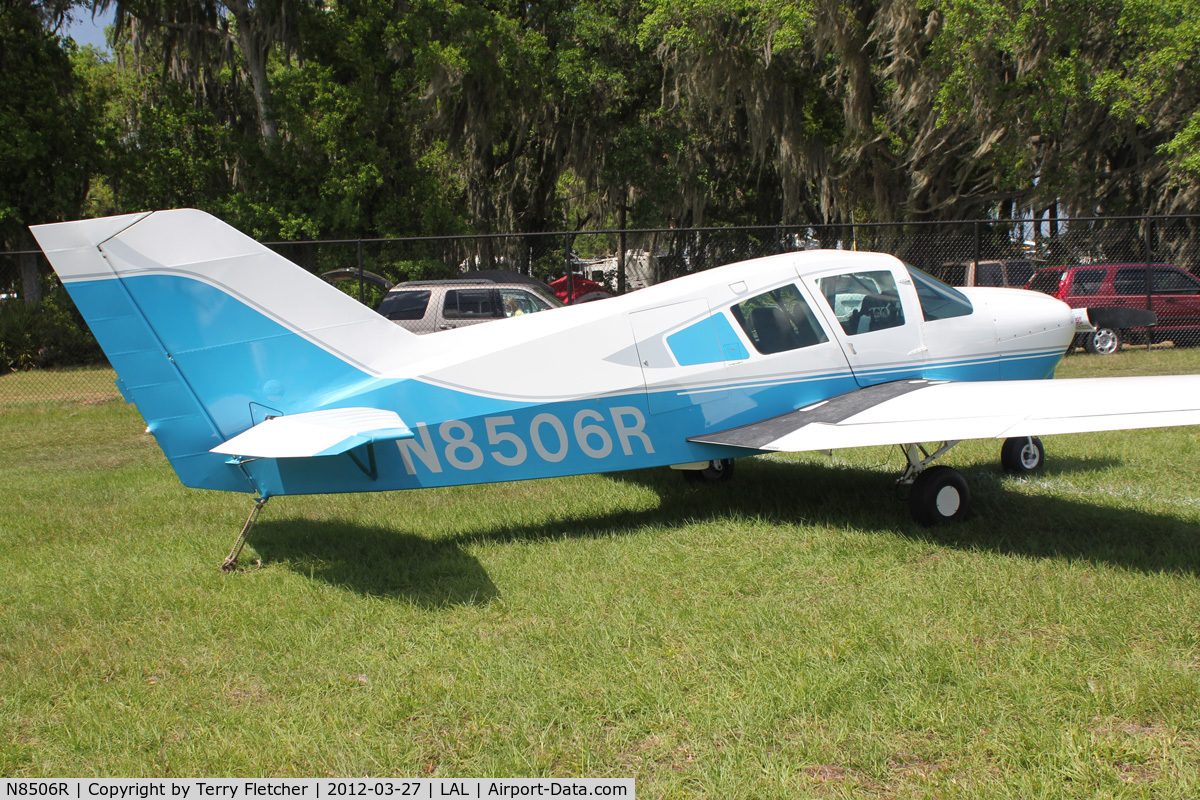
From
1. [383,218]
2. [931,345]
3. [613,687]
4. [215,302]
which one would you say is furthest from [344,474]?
[383,218]

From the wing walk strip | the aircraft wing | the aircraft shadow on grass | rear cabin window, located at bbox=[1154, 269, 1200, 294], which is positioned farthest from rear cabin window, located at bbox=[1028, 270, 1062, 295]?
the wing walk strip

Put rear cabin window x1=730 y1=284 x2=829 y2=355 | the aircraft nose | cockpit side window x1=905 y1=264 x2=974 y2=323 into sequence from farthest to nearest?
the aircraft nose → cockpit side window x1=905 y1=264 x2=974 y2=323 → rear cabin window x1=730 y1=284 x2=829 y2=355

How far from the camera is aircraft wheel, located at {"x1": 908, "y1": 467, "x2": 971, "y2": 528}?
6.27 metres

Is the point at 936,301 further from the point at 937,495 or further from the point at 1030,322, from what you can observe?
the point at 937,495

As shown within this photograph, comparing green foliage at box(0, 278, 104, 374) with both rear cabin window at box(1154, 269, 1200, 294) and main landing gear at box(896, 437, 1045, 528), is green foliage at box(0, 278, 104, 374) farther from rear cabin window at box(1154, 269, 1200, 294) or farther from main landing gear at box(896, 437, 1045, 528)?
rear cabin window at box(1154, 269, 1200, 294)

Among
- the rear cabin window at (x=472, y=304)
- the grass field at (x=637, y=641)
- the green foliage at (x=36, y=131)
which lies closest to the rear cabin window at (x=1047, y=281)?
the rear cabin window at (x=472, y=304)

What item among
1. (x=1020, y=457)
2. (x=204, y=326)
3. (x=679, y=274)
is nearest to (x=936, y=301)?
(x=1020, y=457)

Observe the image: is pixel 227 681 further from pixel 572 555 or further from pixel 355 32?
pixel 355 32

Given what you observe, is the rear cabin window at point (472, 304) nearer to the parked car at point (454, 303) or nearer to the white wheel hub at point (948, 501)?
the parked car at point (454, 303)

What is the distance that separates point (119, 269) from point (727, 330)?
13.3 ft

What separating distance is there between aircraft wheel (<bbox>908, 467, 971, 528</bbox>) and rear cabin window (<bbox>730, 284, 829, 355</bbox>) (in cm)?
130

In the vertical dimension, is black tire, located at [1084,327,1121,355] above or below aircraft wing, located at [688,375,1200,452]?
below

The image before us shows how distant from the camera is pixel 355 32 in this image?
20562 millimetres

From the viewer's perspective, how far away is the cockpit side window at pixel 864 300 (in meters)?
6.76
